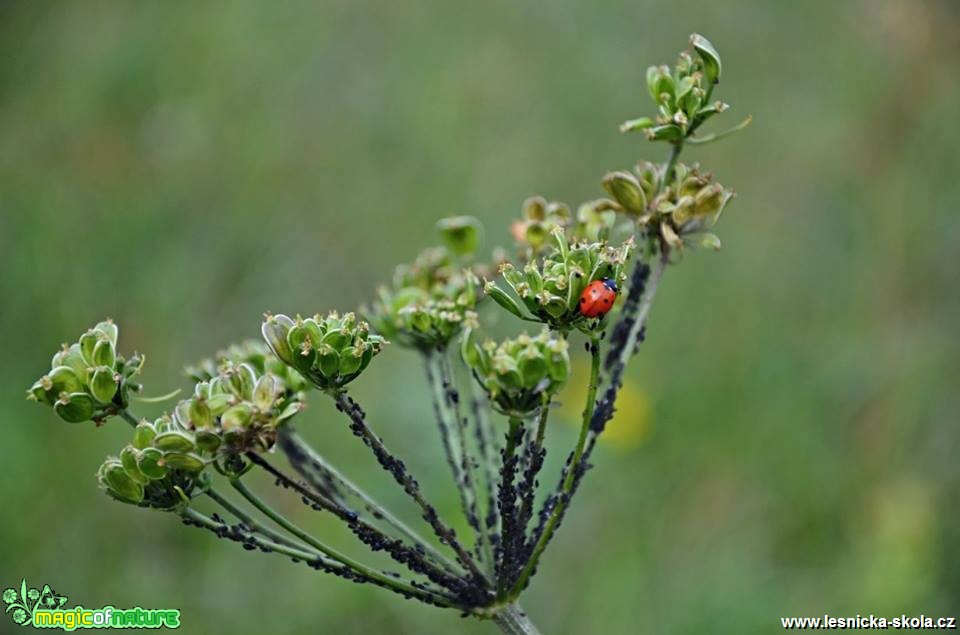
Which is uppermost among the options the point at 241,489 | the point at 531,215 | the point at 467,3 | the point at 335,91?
the point at 467,3

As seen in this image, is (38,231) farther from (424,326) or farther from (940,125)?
(940,125)

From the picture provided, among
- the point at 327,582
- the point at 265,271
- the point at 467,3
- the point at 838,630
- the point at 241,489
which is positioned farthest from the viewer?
the point at 467,3

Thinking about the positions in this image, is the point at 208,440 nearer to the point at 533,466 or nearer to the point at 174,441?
the point at 174,441

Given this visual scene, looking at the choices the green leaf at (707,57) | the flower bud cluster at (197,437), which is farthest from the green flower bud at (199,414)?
the green leaf at (707,57)

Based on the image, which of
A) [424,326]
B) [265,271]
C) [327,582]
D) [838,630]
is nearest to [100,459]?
[327,582]

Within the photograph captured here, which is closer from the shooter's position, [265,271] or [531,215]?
[531,215]

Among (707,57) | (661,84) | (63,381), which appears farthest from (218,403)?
(707,57)
